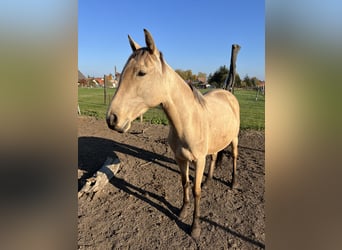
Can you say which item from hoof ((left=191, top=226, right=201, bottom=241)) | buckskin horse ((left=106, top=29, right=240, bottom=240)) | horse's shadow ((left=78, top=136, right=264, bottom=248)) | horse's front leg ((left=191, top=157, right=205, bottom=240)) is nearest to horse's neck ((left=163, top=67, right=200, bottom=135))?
buckskin horse ((left=106, top=29, right=240, bottom=240))

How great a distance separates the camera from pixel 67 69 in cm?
79

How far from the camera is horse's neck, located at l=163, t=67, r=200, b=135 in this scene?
2133 millimetres

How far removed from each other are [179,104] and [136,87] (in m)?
0.64

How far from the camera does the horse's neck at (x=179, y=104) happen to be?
2133 millimetres

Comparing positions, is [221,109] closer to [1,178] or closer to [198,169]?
[198,169]

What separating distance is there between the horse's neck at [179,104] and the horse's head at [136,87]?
0.26 meters

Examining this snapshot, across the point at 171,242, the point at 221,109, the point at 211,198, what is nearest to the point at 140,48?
the point at 221,109

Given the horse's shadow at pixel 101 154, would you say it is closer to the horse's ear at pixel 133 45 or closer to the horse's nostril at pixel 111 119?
the horse's nostril at pixel 111 119

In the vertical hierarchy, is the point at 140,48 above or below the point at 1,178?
above

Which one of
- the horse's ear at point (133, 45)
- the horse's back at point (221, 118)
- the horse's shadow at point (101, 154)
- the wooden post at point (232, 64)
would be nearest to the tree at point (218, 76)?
the wooden post at point (232, 64)

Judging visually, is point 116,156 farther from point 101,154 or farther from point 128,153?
point 101,154

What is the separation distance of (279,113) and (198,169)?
199 cm

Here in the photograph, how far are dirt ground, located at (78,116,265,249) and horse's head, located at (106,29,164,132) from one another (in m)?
1.72

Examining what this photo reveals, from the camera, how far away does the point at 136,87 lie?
1.72 meters
